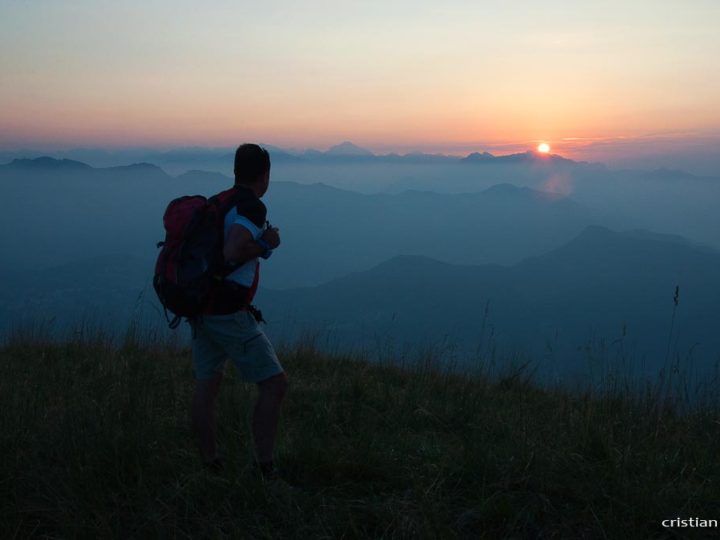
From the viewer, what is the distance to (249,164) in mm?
2846

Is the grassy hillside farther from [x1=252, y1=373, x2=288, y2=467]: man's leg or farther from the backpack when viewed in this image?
the backpack

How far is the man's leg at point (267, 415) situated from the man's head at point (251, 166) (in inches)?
37.5

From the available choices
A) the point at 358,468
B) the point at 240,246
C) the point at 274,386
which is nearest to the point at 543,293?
the point at 358,468

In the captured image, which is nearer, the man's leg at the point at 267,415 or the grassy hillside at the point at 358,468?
the grassy hillside at the point at 358,468

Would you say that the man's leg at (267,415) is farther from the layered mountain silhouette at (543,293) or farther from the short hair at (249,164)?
the layered mountain silhouette at (543,293)

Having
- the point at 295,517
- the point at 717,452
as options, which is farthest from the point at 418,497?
the point at 717,452

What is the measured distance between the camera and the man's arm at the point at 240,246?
265cm

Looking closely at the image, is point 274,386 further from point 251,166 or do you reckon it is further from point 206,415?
point 251,166

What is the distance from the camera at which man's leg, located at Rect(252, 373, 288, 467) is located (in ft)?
9.35

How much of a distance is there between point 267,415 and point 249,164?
1243 mm

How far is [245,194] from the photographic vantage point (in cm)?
281

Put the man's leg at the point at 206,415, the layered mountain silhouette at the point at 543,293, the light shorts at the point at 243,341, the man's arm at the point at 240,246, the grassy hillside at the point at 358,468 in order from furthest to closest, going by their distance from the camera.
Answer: the layered mountain silhouette at the point at 543,293
the man's leg at the point at 206,415
the light shorts at the point at 243,341
the man's arm at the point at 240,246
the grassy hillside at the point at 358,468

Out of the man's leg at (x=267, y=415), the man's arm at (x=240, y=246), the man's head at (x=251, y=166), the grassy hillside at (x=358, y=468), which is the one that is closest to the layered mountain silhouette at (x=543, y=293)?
the grassy hillside at (x=358, y=468)

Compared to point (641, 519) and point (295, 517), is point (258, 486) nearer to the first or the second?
point (295, 517)
